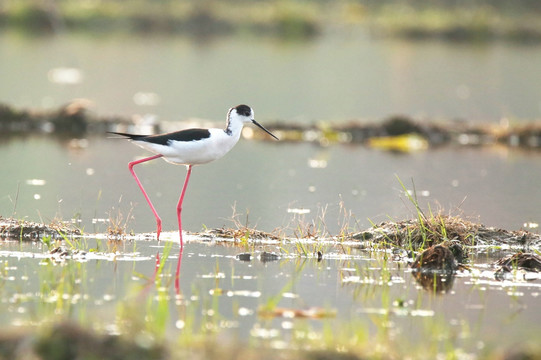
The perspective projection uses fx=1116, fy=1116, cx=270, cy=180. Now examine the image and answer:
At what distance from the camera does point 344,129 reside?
73.4 feet

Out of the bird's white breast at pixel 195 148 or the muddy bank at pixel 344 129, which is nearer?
the bird's white breast at pixel 195 148

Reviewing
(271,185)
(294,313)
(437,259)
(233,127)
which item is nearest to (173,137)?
(233,127)

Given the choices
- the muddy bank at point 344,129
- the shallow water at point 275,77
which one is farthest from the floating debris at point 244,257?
the shallow water at point 275,77

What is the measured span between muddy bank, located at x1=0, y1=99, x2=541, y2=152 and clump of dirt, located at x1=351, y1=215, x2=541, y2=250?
32.9ft

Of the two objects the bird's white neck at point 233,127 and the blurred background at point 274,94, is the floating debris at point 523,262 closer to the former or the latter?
the blurred background at point 274,94

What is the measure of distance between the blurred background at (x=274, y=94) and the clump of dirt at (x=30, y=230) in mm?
608

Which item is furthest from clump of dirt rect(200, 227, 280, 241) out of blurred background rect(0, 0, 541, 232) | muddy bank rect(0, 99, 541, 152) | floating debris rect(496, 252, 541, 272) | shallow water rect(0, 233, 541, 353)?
muddy bank rect(0, 99, 541, 152)

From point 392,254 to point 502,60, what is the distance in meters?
34.9

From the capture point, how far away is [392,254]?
10.6 metres

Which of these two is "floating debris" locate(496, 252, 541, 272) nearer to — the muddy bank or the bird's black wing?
the bird's black wing

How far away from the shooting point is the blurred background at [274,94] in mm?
14820

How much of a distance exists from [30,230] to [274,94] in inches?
920

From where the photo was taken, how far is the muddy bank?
21.3m

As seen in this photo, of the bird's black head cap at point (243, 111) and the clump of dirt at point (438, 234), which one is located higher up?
the bird's black head cap at point (243, 111)
